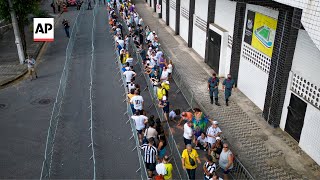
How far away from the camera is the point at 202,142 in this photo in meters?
11.0

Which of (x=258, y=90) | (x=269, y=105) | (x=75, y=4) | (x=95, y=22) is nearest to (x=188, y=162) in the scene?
(x=269, y=105)

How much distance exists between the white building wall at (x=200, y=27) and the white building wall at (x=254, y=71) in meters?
5.30

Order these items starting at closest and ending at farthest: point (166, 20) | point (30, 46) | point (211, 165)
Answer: point (211, 165), point (30, 46), point (166, 20)

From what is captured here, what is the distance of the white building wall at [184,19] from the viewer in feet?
78.7

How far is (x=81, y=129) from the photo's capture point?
13055 mm

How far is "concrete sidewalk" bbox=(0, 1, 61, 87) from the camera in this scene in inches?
736

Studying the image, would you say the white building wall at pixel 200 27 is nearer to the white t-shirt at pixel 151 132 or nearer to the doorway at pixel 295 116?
the doorway at pixel 295 116

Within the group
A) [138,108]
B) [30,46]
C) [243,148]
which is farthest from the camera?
[30,46]

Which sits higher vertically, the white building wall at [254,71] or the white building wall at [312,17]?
the white building wall at [312,17]

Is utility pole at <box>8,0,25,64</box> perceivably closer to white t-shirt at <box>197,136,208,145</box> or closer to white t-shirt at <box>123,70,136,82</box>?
white t-shirt at <box>123,70,136,82</box>

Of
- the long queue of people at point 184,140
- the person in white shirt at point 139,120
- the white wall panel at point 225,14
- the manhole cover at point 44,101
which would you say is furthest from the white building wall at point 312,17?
the manhole cover at point 44,101

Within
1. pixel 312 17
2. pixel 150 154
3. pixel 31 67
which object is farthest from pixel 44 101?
Answer: pixel 312 17

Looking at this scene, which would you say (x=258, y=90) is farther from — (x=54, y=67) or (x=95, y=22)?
(x=95, y=22)

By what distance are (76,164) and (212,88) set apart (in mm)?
6680
